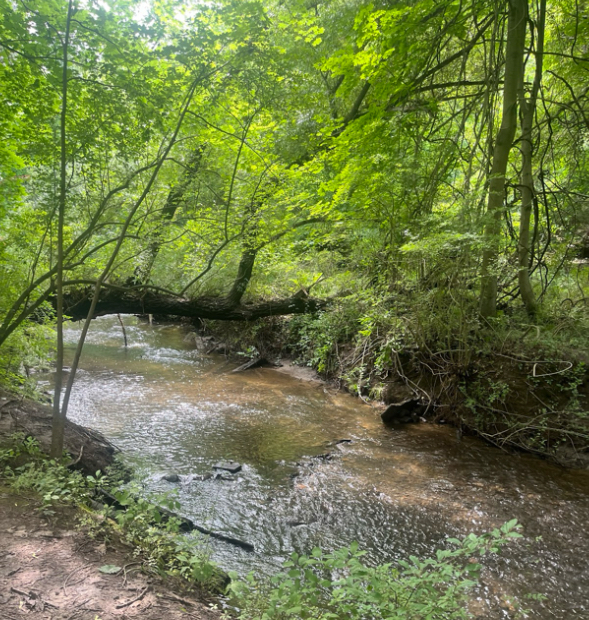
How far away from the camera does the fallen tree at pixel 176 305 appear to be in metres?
7.49

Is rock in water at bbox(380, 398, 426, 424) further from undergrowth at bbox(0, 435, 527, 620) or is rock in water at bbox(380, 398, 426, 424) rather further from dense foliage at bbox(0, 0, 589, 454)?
undergrowth at bbox(0, 435, 527, 620)

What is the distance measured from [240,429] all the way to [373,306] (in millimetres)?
3204

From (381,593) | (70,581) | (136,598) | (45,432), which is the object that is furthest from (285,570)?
(45,432)

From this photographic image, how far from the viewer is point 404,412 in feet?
22.2

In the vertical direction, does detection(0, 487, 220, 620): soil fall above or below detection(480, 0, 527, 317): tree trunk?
below

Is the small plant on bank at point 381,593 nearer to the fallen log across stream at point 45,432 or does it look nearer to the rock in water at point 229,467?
the rock in water at point 229,467

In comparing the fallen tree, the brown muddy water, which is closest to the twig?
the brown muddy water

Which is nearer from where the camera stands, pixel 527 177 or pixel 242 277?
pixel 527 177

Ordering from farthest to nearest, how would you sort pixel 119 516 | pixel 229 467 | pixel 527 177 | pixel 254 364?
pixel 254 364
pixel 527 177
pixel 229 467
pixel 119 516

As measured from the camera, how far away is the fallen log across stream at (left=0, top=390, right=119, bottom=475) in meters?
4.20

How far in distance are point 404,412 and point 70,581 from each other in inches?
221

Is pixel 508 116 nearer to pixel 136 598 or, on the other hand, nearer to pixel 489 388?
pixel 489 388

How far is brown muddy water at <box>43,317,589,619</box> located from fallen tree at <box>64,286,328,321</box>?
1727 mm

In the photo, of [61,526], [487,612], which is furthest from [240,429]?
[487,612]
